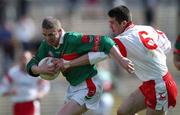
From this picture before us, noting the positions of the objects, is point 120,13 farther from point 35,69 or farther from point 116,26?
point 35,69

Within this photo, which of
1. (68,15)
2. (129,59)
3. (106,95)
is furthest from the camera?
(68,15)

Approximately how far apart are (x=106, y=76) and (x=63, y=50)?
880 cm

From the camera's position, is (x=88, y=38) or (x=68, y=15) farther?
(x=68, y=15)

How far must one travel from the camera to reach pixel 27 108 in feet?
55.6

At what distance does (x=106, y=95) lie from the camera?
20.6 metres

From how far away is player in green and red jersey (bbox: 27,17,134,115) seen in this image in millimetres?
12195

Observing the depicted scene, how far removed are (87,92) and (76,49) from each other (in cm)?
61

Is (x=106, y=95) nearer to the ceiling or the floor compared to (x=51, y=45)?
nearer to the floor

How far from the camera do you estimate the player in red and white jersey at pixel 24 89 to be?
1681 centimetres

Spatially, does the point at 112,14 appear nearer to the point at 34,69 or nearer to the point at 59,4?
the point at 34,69

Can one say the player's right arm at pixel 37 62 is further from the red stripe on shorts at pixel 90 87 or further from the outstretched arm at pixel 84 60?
the red stripe on shorts at pixel 90 87

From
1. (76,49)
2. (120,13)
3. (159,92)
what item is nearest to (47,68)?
(76,49)

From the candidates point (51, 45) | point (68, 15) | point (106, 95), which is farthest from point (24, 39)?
point (51, 45)

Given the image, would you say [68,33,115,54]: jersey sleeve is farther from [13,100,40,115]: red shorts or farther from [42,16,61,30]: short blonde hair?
[13,100,40,115]: red shorts
